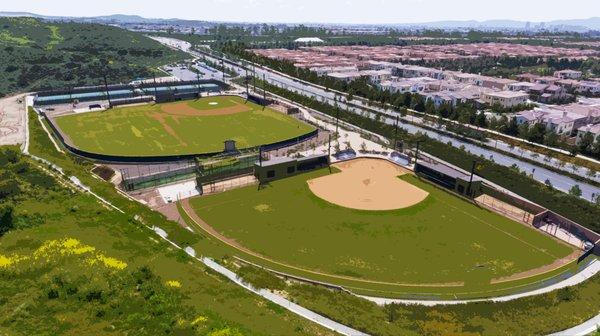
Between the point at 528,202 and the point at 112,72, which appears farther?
the point at 112,72

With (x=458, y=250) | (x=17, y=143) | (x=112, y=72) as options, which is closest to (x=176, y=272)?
(x=458, y=250)

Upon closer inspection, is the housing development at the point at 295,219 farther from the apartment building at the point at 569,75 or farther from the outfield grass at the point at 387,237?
the apartment building at the point at 569,75

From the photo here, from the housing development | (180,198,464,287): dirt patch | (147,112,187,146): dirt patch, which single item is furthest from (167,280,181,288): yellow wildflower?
(147,112,187,146): dirt patch

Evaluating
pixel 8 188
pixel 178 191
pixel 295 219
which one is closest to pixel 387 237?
pixel 295 219

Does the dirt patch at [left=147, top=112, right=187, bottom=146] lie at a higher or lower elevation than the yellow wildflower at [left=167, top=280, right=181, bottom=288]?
lower

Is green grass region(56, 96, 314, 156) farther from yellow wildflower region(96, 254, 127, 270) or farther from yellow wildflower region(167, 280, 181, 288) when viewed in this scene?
yellow wildflower region(167, 280, 181, 288)

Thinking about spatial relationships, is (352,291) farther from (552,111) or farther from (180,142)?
→ (552,111)
